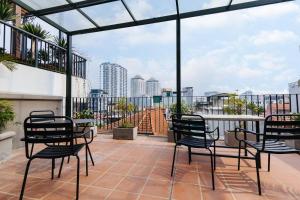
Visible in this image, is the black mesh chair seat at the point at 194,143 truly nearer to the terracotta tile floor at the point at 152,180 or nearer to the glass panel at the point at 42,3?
the terracotta tile floor at the point at 152,180

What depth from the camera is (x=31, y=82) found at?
14.6 ft

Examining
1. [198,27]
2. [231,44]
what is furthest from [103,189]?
[231,44]

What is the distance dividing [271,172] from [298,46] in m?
3.94

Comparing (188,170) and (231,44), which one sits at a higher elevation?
(231,44)

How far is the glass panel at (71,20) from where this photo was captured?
416 centimetres

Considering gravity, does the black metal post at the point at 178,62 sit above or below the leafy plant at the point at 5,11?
below

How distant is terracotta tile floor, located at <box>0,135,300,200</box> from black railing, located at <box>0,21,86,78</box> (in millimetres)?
2858

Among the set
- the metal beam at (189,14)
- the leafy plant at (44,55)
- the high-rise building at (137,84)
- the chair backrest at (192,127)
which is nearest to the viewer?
the chair backrest at (192,127)

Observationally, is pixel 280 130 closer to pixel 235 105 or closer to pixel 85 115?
pixel 235 105

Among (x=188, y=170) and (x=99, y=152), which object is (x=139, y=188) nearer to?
(x=188, y=170)

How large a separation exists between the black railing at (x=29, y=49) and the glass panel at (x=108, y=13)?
5.94 feet

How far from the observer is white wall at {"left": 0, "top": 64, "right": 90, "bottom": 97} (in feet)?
12.4

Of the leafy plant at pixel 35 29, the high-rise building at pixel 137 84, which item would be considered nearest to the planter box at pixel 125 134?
the leafy plant at pixel 35 29

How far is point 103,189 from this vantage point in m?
1.96
